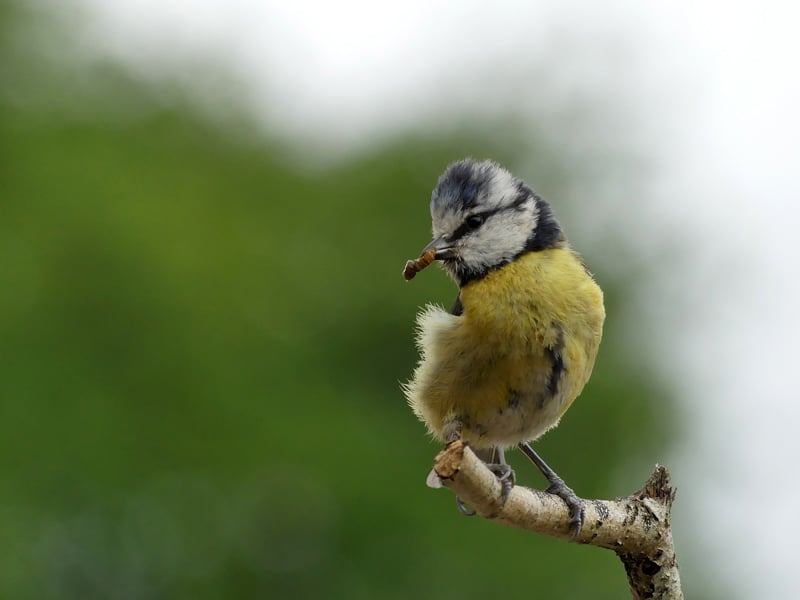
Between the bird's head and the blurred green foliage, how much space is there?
7.06 metres

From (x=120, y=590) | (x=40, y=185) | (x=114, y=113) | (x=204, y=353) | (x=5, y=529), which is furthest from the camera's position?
(x=114, y=113)

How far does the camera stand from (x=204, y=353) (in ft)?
42.8

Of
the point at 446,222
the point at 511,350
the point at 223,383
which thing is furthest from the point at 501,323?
the point at 223,383

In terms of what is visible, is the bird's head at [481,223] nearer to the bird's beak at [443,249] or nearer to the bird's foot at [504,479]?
the bird's beak at [443,249]

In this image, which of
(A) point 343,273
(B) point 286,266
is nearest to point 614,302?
(A) point 343,273

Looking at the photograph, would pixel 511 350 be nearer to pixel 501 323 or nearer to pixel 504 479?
pixel 501 323

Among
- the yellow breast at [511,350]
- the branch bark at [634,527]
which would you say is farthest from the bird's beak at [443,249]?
the branch bark at [634,527]

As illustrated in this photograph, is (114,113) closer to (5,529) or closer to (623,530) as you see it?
(5,529)

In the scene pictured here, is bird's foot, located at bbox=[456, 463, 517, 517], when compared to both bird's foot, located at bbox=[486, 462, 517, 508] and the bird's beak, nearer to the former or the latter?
bird's foot, located at bbox=[486, 462, 517, 508]

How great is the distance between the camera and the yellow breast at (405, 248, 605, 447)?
4605 millimetres

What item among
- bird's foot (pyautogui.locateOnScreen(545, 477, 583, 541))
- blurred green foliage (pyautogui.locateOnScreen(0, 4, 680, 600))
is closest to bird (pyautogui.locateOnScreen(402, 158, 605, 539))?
bird's foot (pyautogui.locateOnScreen(545, 477, 583, 541))

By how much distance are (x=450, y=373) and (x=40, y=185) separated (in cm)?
1071

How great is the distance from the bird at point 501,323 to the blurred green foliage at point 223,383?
699 cm

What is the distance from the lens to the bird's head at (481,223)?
4.95 meters
